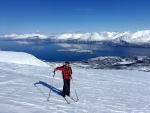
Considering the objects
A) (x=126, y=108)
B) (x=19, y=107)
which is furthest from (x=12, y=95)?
(x=126, y=108)

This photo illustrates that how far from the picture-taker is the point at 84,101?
1055cm

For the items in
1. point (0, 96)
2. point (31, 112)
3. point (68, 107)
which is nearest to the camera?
point (31, 112)

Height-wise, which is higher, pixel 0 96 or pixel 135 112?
pixel 0 96

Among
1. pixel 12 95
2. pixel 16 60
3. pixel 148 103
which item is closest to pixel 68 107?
pixel 12 95

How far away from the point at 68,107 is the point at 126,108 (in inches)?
117

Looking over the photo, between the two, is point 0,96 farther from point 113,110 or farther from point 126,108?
point 126,108

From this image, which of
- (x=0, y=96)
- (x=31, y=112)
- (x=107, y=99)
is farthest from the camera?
(x=107, y=99)

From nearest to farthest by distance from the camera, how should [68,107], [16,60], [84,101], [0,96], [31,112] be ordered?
1. [31,112]
2. [68,107]
3. [0,96]
4. [84,101]
5. [16,60]

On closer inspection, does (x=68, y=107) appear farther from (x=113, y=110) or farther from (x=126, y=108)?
(x=126, y=108)

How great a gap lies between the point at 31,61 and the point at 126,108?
1198 inches

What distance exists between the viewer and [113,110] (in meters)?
9.45

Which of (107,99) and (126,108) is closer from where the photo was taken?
(126,108)

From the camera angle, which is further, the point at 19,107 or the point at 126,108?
the point at 126,108

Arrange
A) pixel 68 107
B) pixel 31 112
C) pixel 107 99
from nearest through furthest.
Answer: pixel 31 112 → pixel 68 107 → pixel 107 99
